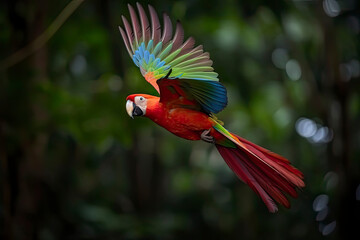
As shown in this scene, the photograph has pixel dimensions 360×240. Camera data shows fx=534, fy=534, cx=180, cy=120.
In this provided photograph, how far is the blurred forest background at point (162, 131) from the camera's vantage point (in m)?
3.66

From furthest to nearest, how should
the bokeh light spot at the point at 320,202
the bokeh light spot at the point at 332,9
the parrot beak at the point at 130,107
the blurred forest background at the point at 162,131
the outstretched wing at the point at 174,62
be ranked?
the bokeh light spot at the point at 320,202 → the bokeh light spot at the point at 332,9 → the blurred forest background at the point at 162,131 → the parrot beak at the point at 130,107 → the outstretched wing at the point at 174,62

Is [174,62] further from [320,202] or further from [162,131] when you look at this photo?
[162,131]

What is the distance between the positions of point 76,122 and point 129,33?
240 cm

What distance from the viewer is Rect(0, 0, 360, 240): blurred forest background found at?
12.0 ft

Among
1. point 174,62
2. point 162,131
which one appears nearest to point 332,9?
point 162,131

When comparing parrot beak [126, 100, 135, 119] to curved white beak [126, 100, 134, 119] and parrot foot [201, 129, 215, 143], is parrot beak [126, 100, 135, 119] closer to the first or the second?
curved white beak [126, 100, 134, 119]

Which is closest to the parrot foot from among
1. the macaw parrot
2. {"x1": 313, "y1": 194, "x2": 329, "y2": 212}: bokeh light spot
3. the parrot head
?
the macaw parrot

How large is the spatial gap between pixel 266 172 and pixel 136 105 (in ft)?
1.25

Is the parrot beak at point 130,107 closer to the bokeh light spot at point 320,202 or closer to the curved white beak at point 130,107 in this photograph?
the curved white beak at point 130,107

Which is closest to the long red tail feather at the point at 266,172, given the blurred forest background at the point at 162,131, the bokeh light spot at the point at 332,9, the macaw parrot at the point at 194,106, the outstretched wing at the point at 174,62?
the macaw parrot at the point at 194,106

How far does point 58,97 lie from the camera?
11.8 ft

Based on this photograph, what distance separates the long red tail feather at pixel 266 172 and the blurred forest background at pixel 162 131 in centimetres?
90

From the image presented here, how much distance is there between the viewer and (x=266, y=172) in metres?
1.35

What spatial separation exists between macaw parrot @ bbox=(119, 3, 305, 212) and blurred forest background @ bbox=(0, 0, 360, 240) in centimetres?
65
